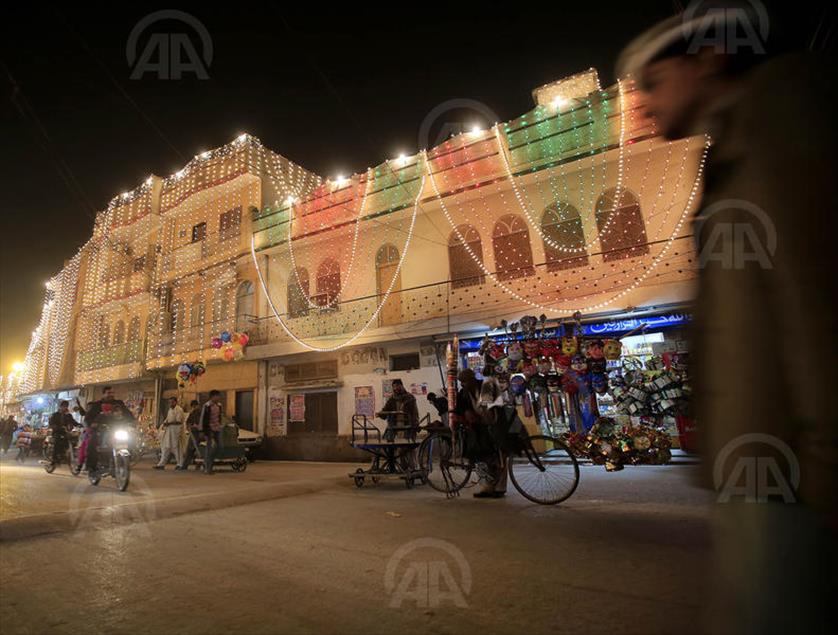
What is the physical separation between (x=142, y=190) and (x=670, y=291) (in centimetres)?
2362

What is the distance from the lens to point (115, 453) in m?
7.98

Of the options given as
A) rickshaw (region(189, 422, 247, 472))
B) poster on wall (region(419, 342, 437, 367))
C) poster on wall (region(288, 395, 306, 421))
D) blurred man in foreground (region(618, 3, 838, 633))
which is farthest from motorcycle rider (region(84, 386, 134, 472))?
blurred man in foreground (region(618, 3, 838, 633))

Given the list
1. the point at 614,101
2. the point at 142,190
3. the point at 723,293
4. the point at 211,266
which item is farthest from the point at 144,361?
the point at 723,293

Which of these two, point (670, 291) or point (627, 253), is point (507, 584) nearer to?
point (670, 291)

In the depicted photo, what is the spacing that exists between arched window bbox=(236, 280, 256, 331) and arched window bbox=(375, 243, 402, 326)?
5.50 meters

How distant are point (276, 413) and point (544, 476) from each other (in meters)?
12.4

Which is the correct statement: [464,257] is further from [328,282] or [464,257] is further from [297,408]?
[297,408]

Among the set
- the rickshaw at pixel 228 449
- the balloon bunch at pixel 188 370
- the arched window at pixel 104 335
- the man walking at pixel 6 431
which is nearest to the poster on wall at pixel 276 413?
the balloon bunch at pixel 188 370

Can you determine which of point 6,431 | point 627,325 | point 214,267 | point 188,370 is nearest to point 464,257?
point 627,325

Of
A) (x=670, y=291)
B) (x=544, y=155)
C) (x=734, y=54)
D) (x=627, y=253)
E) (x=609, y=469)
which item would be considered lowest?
(x=609, y=469)

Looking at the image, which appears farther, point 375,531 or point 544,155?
point 544,155

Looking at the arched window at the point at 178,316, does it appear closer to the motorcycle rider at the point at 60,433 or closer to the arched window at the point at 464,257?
the motorcycle rider at the point at 60,433

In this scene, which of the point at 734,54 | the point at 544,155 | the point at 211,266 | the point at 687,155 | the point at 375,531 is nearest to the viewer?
the point at 734,54

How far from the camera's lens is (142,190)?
882 inches
